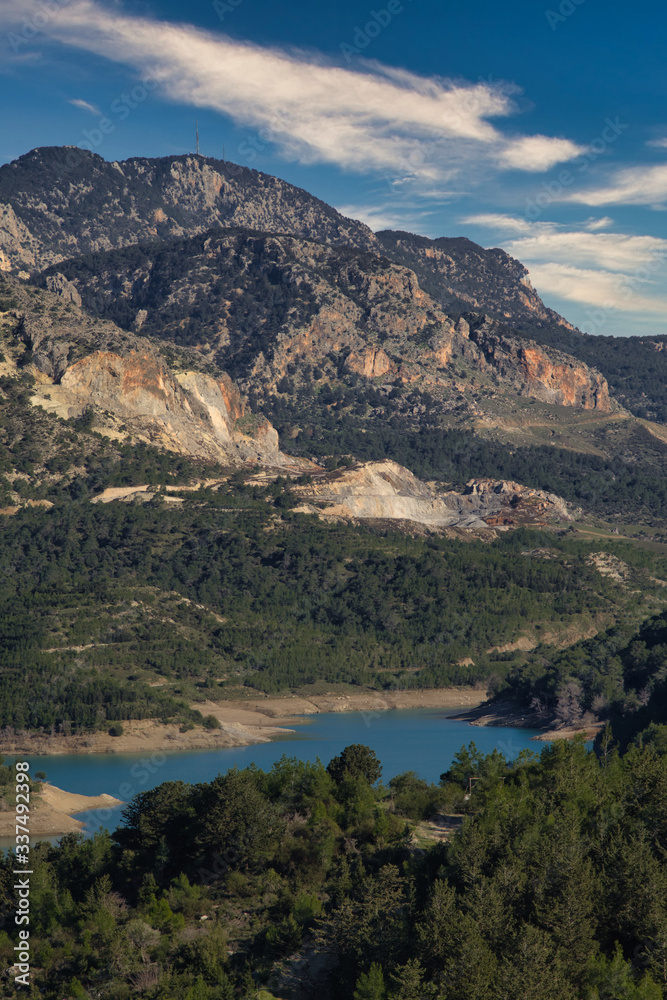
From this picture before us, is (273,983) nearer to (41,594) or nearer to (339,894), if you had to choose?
(339,894)

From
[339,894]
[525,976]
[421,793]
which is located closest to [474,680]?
[421,793]

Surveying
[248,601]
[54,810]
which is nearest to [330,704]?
[248,601]

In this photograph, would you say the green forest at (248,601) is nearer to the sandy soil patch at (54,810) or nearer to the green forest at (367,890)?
the sandy soil patch at (54,810)

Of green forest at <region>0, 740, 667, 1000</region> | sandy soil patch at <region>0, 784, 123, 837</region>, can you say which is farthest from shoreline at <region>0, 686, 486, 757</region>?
green forest at <region>0, 740, 667, 1000</region>

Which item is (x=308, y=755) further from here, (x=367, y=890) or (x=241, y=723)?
(x=367, y=890)

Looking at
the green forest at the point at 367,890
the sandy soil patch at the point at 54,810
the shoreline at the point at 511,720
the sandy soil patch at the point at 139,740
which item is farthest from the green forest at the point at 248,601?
the green forest at the point at 367,890
